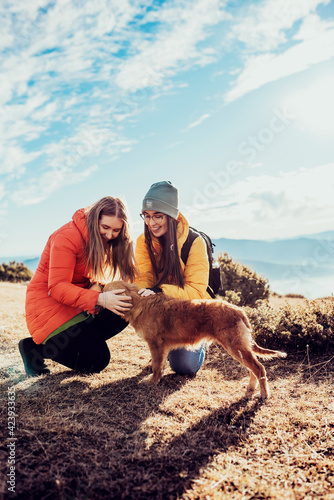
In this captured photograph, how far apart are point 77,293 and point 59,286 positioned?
0.23 m

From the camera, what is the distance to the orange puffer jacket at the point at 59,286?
3861 millimetres

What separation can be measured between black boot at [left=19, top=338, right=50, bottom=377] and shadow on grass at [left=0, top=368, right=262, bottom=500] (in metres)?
0.27

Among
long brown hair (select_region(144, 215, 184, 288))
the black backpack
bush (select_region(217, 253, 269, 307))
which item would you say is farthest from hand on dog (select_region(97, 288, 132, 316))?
bush (select_region(217, 253, 269, 307))

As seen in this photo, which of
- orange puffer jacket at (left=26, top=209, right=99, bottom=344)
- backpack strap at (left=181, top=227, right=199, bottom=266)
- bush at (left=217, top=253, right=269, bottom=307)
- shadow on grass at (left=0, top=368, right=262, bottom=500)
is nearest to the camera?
shadow on grass at (left=0, top=368, right=262, bottom=500)

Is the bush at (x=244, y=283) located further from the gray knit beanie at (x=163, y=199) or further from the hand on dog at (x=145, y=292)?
the hand on dog at (x=145, y=292)

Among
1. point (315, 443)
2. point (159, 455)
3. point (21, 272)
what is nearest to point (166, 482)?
point (159, 455)

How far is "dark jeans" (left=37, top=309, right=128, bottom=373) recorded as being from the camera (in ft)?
13.6

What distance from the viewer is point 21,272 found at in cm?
1873

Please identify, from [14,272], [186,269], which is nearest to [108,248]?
[186,269]

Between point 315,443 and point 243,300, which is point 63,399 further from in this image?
point 243,300

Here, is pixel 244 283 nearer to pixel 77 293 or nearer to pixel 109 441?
pixel 77 293

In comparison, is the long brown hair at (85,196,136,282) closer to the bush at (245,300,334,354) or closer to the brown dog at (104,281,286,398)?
the brown dog at (104,281,286,398)

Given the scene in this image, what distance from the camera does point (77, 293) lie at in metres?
3.84

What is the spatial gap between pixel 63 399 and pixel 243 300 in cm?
684
